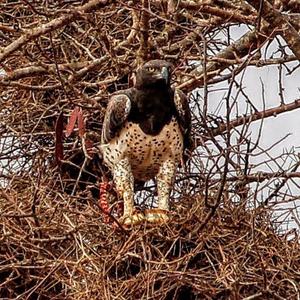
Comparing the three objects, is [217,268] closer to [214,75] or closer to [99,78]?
[214,75]

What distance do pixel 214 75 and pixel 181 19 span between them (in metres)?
0.58

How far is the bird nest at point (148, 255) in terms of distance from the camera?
3.02m

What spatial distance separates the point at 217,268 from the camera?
122 inches

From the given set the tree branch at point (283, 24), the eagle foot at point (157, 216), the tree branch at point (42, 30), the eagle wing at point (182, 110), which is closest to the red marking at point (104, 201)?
the eagle foot at point (157, 216)

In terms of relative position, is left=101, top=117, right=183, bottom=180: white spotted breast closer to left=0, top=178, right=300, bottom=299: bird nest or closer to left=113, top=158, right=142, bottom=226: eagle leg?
left=113, top=158, right=142, bottom=226: eagle leg

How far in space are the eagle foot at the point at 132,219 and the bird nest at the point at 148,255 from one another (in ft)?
0.14

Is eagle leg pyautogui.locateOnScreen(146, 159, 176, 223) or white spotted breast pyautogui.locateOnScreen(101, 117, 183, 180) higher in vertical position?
white spotted breast pyautogui.locateOnScreen(101, 117, 183, 180)

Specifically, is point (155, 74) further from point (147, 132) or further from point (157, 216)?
point (157, 216)

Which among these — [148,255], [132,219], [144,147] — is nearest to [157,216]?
[132,219]

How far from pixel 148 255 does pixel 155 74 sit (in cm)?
60

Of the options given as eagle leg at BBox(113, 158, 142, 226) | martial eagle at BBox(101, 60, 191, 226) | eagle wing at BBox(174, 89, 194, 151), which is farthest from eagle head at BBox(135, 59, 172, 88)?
eagle leg at BBox(113, 158, 142, 226)

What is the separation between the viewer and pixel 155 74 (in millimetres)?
3314

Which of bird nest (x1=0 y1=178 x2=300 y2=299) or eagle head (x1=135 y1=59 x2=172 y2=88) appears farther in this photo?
eagle head (x1=135 y1=59 x2=172 y2=88)

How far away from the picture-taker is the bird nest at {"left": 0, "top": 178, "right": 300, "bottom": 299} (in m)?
3.02
